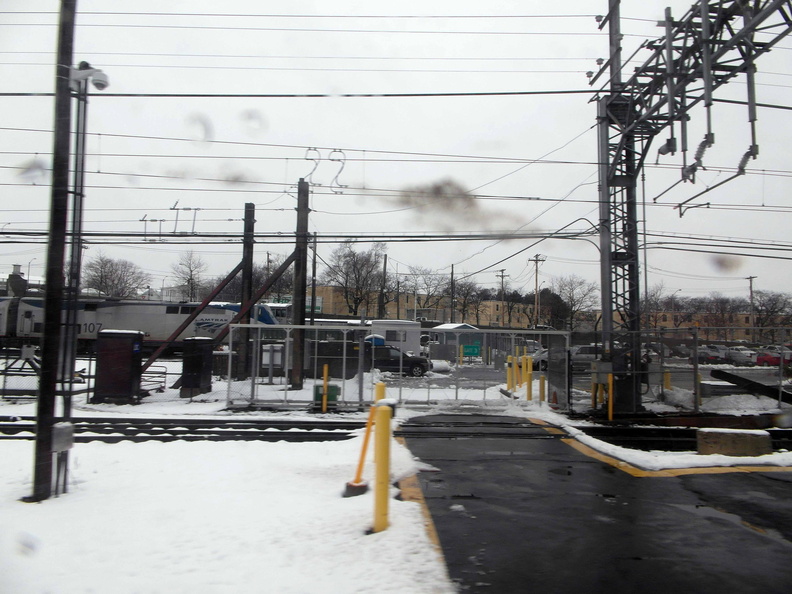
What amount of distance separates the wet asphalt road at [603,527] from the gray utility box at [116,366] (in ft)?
35.7

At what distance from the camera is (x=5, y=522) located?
4.96m

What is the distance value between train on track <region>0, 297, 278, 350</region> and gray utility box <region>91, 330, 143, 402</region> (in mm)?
18932

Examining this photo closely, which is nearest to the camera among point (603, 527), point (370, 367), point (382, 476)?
point (382, 476)

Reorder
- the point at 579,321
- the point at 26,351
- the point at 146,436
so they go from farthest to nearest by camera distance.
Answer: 1. the point at 579,321
2. the point at 26,351
3. the point at 146,436

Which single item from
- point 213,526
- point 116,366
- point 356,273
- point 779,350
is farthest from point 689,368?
point 356,273

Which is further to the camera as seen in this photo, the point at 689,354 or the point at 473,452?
the point at 689,354

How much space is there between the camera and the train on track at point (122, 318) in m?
35.2

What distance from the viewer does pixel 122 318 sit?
121 ft

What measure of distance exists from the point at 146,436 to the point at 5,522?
5.88 metres

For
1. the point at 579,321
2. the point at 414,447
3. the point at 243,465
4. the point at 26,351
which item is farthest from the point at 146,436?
the point at 579,321

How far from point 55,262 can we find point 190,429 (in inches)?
270

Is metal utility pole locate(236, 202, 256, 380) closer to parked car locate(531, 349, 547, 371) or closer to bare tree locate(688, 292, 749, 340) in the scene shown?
parked car locate(531, 349, 547, 371)

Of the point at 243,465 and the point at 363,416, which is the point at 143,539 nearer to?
the point at 243,465

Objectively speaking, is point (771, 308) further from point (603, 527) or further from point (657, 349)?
point (603, 527)
